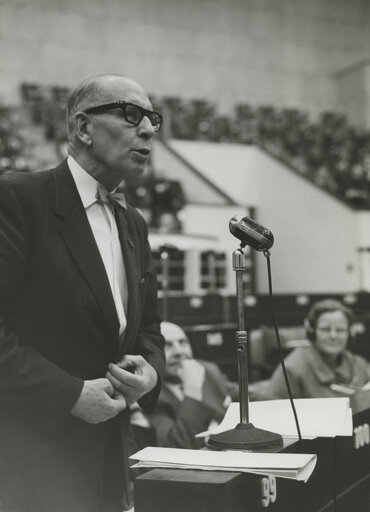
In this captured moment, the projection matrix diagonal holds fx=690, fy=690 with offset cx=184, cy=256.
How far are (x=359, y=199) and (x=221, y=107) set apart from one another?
3997 millimetres

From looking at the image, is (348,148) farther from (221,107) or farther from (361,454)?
(361,454)

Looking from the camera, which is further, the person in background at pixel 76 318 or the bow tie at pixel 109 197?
the bow tie at pixel 109 197

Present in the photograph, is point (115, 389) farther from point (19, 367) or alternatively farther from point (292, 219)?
point (292, 219)

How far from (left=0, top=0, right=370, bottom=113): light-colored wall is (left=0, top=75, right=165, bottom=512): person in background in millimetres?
11276

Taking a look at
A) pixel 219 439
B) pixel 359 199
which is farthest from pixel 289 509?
pixel 359 199

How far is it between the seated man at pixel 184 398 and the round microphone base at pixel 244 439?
1.31 meters

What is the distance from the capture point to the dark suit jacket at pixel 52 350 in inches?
49.9

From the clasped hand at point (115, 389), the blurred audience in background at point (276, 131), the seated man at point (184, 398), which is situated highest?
the blurred audience in background at point (276, 131)

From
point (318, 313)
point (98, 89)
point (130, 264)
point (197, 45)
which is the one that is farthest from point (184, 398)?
point (197, 45)

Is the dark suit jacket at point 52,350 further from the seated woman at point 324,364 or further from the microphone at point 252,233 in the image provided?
the seated woman at point 324,364

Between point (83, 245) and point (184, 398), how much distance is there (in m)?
1.47

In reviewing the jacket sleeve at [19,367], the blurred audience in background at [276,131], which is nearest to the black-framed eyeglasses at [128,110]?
the jacket sleeve at [19,367]

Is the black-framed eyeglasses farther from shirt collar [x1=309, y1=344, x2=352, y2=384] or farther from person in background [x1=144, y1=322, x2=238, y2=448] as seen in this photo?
shirt collar [x1=309, y1=344, x2=352, y2=384]

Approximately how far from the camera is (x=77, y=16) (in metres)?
13.2
